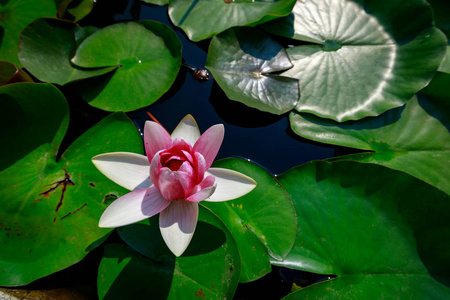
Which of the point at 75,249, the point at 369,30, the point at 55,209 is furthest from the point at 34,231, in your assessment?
the point at 369,30

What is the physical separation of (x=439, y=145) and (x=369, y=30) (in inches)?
37.3

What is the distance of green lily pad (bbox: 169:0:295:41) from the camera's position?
81.6 inches

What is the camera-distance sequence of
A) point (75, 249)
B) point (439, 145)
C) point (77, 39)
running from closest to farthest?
1. point (75, 249)
2. point (439, 145)
3. point (77, 39)

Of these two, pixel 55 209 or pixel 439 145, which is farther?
pixel 439 145

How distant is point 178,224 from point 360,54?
67.8 inches

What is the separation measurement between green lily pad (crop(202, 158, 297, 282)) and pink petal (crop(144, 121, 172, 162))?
1.20 feet

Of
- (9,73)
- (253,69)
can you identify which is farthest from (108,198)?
(253,69)

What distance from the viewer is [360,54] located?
2.02m

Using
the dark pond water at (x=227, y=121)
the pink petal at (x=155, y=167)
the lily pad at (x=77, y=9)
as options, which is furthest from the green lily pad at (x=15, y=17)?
the pink petal at (x=155, y=167)

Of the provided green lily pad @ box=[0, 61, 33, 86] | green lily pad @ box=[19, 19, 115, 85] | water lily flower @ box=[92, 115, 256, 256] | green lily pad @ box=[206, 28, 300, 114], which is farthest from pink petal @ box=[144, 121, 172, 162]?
green lily pad @ box=[0, 61, 33, 86]

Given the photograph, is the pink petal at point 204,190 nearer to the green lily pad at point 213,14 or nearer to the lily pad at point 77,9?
the green lily pad at point 213,14

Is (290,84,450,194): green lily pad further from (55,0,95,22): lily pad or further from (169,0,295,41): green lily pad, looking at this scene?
(55,0,95,22): lily pad

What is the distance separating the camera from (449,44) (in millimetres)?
2072

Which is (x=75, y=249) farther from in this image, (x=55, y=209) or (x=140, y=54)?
(x=140, y=54)
